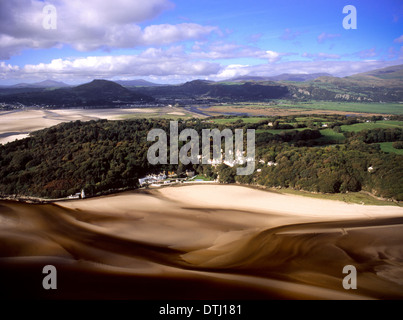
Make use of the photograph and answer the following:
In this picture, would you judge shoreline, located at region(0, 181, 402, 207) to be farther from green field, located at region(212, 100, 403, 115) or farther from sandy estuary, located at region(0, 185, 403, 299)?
green field, located at region(212, 100, 403, 115)

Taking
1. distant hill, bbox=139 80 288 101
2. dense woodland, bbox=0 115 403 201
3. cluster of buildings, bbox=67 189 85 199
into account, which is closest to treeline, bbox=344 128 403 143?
dense woodland, bbox=0 115 403 201

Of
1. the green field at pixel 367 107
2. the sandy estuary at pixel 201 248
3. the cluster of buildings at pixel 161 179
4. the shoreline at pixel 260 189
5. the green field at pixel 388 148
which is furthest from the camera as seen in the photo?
the green field at pixel 367 107

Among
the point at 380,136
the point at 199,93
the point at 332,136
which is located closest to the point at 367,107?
the point at 332,136

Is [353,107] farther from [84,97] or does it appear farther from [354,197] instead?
[84,97]

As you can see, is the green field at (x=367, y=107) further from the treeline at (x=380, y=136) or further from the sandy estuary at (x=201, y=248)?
the sandy estuary at (x=201, y=248)

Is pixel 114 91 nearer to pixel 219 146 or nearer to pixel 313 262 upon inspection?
pixel 219 146
